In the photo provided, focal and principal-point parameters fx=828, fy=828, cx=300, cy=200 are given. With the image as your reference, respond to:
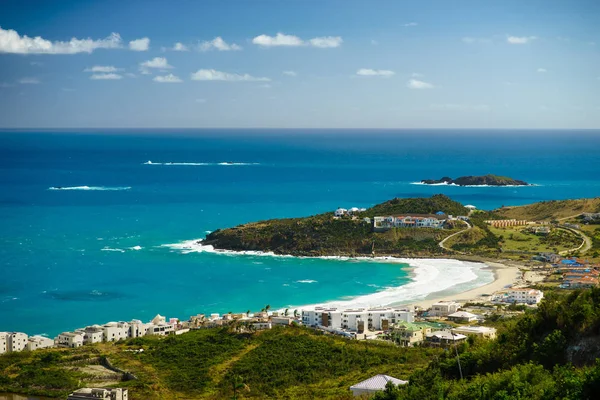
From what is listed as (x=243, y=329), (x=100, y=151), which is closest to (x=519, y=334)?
(x=243, y=329)

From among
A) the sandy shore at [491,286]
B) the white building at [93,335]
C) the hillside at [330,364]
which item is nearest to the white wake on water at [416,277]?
the sandy shore at [491,286]

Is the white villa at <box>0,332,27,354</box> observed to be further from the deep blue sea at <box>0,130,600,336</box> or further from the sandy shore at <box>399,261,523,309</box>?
the sandy shore at <box>399,261,523,309</box>

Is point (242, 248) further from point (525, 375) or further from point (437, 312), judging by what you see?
point (525, 375)

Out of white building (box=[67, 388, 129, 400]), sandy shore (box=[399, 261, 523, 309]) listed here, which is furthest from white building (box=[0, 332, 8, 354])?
sandy shore (box=[399, 261, 523, 309])

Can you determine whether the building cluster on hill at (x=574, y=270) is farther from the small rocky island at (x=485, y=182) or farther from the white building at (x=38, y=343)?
the small rocky island at (x=485, y=182)

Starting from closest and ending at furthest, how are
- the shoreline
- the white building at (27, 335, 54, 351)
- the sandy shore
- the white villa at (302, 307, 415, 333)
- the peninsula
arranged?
the white building at (27, 335, 54, 351)
the white villa at (302, 307, 415, 333)
the shoreline
the sandy shore
the peninsula
